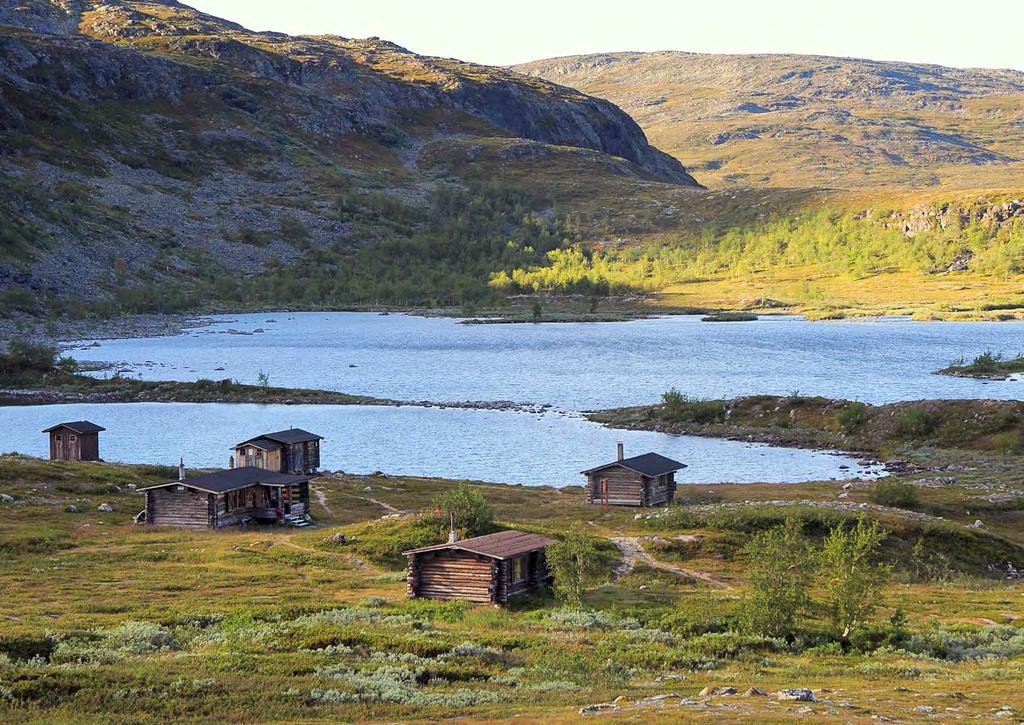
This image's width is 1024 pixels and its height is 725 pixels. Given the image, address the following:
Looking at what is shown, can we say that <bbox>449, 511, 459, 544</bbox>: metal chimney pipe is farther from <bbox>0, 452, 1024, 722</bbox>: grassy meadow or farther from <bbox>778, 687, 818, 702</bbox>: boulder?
<bbox>778, 687, 818, 702</bbox>: boulder

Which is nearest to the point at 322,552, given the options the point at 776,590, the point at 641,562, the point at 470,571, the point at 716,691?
Result: the point at 470,571

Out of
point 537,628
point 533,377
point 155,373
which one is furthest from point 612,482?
point 155,373

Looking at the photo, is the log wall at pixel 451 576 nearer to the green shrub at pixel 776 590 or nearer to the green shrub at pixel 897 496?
the green shrub at pixel 776 590

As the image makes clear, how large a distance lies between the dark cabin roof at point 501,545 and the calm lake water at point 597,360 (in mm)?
66595

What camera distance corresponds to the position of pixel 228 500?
205 ft

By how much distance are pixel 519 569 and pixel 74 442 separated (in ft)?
153

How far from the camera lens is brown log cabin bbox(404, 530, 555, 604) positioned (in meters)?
43.3

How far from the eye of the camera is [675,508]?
61.3 m

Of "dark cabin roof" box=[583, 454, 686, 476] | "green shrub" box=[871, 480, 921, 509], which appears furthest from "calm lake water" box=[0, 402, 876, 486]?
"green shrub" box=[871, 480, 921, 509]

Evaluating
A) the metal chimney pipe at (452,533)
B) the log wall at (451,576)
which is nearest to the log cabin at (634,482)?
the metal chimney pipe at (452,533)

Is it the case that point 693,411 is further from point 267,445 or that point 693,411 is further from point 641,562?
point 641,562

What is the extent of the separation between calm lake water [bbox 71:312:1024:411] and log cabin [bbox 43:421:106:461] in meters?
44.5

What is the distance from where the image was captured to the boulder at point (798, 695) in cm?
2691

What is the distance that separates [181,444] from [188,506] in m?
34.5
